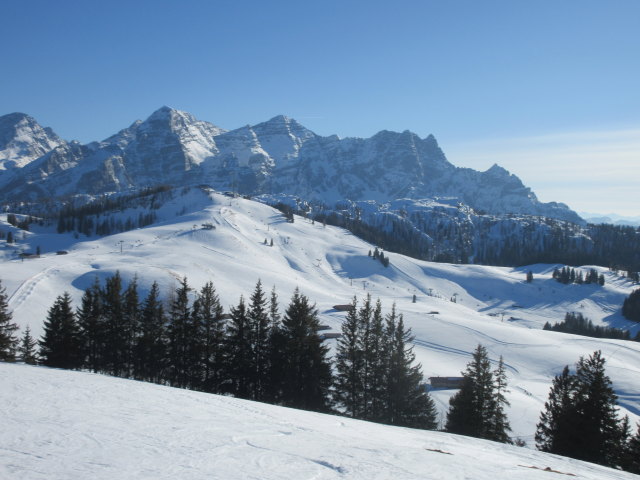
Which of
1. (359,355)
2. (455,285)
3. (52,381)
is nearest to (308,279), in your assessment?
(455,285)

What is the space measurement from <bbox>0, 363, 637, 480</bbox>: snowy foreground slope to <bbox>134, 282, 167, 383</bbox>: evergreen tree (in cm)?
1509

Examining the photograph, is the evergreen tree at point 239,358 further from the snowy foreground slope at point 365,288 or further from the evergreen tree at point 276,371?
the snowy foreground slope at point 365,288

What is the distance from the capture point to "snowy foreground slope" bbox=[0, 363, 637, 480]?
9.62 m

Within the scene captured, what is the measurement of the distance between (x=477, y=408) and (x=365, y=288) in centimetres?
12392

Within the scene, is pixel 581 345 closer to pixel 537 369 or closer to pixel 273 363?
pixel 537 369

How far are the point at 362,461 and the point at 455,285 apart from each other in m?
184

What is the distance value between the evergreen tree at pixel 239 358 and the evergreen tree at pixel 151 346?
18.2ft

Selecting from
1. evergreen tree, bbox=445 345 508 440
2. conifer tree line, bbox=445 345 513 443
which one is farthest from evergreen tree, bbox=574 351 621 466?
evergreen tree, bbox=445 345 508 440

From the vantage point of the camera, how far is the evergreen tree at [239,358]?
105 ft

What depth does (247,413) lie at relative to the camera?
666 inches

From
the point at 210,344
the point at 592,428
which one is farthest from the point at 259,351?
the point at 592,428

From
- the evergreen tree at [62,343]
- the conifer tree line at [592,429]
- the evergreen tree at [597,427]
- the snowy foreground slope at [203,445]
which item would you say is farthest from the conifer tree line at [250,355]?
the snowy foreground slope at [203,445]

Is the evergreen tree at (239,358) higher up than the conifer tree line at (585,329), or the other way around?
the evergreen tree at (239,358)

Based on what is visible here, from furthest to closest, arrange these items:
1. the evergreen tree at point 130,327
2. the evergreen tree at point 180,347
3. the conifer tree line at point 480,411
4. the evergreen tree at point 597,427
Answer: the evergreen tree at point 130,327, the evergreen tree at point 180,347, the conifer tree line at point 480,411, the evergreen tree at point 597,427
